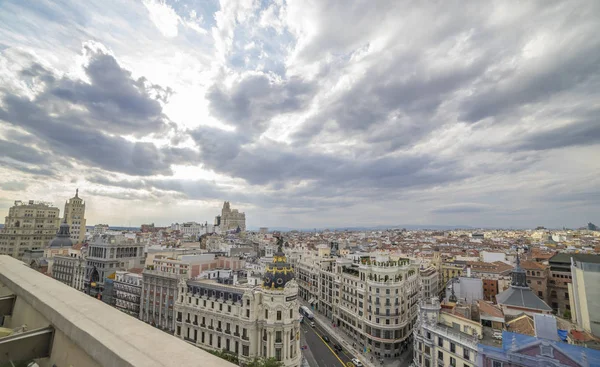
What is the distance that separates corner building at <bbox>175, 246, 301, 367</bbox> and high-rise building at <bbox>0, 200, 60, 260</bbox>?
116 m

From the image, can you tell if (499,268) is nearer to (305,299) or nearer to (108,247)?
(305,299)

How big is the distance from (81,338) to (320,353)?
203 feet

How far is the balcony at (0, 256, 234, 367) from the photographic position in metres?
3.81

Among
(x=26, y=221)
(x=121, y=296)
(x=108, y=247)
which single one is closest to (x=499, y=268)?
(x=121, y=296)

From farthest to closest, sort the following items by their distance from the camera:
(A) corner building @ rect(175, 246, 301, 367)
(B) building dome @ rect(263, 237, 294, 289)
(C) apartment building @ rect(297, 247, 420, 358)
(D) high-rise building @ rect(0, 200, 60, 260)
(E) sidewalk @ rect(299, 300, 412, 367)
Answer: (D) high-rise building @ rect(0, 200, 60, 260) < (C) apartment building @ rect(297, 247, 420, 358) < (E) sidewalk @ rect(299, 300, 412, 367) < (B) building dome @ rect(263, 237, 294, 289) < (A) corner building @ rect(175, 246, 301, 367)

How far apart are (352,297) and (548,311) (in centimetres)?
3499

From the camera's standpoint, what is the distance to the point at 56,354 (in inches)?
210

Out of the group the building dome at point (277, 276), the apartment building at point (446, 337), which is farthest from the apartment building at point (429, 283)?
the building dome at point (277, 276)

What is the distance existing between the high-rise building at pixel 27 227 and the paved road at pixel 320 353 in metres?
124

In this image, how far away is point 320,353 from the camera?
5841 cm

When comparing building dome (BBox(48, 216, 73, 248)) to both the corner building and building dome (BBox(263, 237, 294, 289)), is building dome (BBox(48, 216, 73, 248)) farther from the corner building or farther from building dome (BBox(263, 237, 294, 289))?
building dome (BBox(263, 237, 294, 289))

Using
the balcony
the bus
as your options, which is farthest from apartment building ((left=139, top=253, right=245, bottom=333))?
the balcony

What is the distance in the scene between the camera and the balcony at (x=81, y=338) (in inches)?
150

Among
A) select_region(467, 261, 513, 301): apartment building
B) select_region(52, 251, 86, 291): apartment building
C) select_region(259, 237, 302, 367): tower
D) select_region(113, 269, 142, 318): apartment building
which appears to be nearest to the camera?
select_region(259, 237, 302, 367): tower
